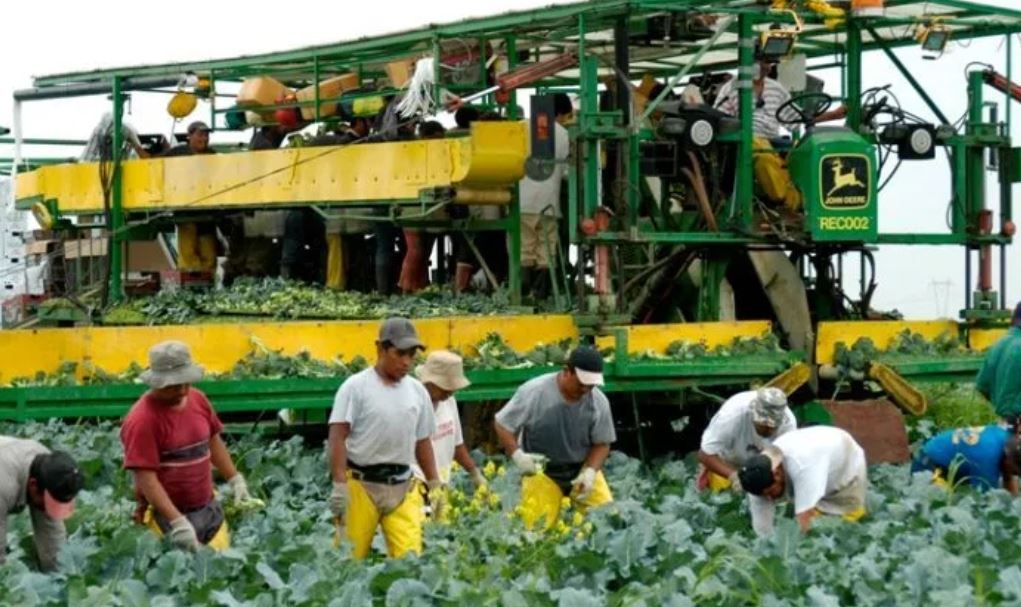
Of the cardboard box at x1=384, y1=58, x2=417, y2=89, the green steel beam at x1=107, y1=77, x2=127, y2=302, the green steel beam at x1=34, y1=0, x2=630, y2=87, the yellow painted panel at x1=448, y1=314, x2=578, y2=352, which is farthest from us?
the green steel beam at x1=107, y1=77, x2=127, y2=302

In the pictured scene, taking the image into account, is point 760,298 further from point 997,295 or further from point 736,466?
point 736,466

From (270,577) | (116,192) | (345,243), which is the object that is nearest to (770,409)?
(270,577)

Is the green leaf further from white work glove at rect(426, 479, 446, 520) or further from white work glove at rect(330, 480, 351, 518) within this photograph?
white work glove at rect(426, 479, 446, 520)

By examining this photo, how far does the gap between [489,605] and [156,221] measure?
13.0 meters

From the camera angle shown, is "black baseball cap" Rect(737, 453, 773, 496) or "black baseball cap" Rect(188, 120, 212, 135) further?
"black baseball cap" Rect(188, 120, 212, 135)

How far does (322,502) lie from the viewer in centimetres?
1370

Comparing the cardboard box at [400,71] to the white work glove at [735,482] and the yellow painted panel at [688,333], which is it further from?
the white work glove at [735,482]

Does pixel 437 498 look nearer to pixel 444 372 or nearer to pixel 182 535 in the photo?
pixel 444 372

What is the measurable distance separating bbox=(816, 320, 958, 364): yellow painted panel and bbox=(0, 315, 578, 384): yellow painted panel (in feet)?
7.63

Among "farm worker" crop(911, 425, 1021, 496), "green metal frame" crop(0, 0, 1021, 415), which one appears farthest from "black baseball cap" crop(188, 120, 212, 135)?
"farm worker" crop(911, 425, 1021, 496)

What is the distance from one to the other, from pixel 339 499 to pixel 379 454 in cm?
30

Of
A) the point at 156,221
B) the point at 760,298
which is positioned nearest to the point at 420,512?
the point at 760,298

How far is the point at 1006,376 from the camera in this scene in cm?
1399

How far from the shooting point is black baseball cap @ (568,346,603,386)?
12.7 meters
